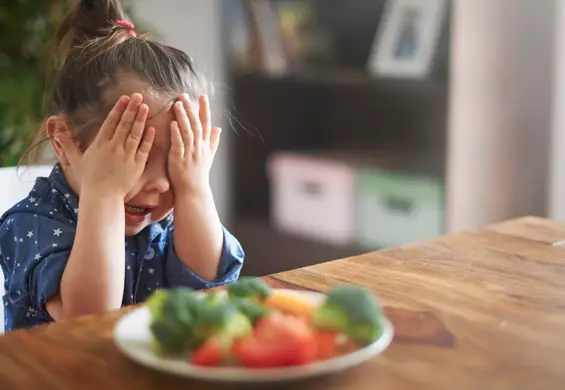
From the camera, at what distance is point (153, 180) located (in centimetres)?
98

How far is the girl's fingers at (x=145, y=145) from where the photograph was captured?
36.5 inches

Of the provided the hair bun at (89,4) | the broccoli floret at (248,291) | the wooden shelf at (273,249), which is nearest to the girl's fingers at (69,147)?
the hair bun at (89,4)

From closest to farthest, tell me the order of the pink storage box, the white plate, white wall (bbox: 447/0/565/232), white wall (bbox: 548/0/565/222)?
the white plate, white wall (bbox: 548/0/565/222), white wall (bbox: 447/0/565/232), the pink storage box

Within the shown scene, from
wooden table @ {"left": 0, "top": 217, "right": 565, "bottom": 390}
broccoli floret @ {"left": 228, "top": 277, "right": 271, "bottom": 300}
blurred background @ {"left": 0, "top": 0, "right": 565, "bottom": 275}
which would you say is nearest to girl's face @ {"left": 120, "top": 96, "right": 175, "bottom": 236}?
wooden table @ {"left": 0, "top": 217, "right": 565, "bottom": 390}

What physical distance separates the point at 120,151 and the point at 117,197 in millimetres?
54

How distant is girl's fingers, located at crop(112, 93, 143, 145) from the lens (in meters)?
0.90

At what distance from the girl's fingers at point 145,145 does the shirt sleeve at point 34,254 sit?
138mm

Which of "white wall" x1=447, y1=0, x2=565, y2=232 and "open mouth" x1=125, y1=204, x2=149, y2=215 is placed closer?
"open mouth" x1=125, y1=204, x2=149, y2=215

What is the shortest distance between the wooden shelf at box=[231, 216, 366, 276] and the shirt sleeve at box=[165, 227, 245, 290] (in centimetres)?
164

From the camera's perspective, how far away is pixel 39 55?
2203 millimetres

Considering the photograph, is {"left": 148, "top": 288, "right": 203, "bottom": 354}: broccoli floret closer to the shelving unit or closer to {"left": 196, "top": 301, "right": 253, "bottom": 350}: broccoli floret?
{"left": 196, "top": 301, "right": 253, "bottom": 350}: broccoli floret

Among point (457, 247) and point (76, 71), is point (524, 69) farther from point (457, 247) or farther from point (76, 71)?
point (76, 71)

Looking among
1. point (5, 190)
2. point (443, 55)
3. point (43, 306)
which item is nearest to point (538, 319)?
point (43, 306)

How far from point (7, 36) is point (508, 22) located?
4.67ft
